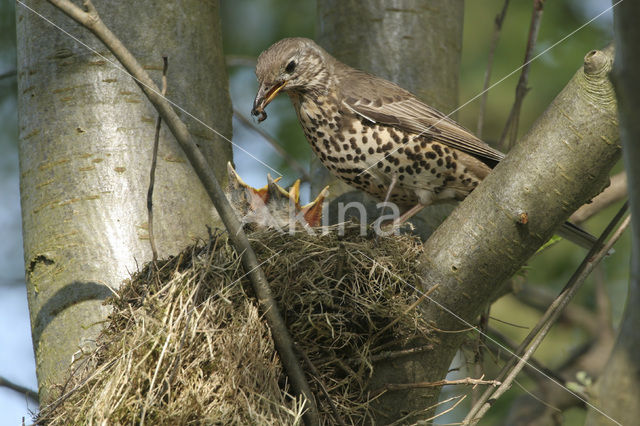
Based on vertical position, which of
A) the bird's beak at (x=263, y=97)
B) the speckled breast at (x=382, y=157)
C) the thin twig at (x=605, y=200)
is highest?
the bird's beak at (x=263, y=97)

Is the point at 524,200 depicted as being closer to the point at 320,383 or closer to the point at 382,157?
the point at 320,383

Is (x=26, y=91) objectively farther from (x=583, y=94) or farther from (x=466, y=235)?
(x=583, y=94)

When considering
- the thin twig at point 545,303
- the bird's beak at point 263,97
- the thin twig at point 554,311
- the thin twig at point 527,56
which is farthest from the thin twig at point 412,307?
the thin twig at point 545,303

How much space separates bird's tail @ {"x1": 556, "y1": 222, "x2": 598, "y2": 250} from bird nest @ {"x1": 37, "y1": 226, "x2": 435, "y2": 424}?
1.08 metres

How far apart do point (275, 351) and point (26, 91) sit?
183cm

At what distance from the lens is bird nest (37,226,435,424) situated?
273 centimetres

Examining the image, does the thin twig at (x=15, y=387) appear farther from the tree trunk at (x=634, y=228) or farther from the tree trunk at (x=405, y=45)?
the tree trunk at (x=634, y=228)

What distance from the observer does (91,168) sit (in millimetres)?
3385

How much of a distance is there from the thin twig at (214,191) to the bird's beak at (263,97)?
1.39 meters

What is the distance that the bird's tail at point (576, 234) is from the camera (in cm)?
390

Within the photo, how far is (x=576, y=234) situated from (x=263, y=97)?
189 cm

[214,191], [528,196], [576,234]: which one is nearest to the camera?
[214,191]

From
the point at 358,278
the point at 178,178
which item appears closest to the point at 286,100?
the point at 178,178

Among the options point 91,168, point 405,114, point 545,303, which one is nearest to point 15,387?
point 91,168
